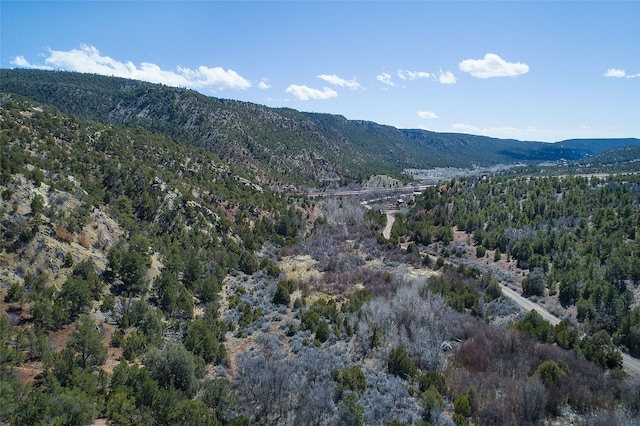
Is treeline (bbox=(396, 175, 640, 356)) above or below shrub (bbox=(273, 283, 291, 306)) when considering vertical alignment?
above

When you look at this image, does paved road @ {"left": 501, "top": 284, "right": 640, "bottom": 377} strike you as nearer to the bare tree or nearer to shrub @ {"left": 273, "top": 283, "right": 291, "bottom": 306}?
shrub @ {"left": 273, "top": 283, "right": 291, "bottom": 306}

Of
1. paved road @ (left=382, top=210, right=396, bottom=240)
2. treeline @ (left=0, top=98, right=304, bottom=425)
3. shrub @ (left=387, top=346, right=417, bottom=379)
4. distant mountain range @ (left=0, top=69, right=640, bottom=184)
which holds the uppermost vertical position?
distant mountain range @ (left=0, top=69, right=640, bottom=184)

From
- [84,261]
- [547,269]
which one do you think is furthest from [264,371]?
[547,269]

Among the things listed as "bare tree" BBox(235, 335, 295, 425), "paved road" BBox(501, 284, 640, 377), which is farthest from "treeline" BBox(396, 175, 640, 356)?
"bare tree" BBox(235, 335, 295, 425)

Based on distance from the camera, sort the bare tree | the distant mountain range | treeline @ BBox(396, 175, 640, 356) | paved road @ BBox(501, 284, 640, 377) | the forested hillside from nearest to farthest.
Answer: the forested hillside → the bare tree → paved road @ BBox(501, 284, 640, 377) → treeline @ BBox(396, 175, 640, 356) → the distant mountain range

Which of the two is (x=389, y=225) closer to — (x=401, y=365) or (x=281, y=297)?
(x=281, y=297)

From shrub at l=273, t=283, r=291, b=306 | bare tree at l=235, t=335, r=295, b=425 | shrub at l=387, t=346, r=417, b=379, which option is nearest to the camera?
bare tree at l=235, t=335, r=295, b=425

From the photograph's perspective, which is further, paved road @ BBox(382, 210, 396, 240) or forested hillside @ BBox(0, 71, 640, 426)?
paved road @ BBox(382, 210, 396, 240)
